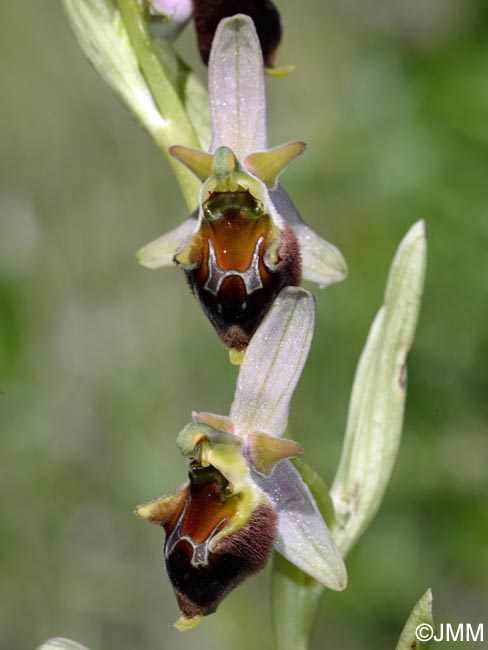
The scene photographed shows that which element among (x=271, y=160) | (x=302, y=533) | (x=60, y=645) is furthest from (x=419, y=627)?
(x=271, y=160)

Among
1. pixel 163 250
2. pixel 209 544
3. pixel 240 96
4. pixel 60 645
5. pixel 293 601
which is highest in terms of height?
pixel 240 96

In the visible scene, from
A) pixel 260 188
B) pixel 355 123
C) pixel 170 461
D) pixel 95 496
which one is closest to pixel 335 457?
pixel 170 461

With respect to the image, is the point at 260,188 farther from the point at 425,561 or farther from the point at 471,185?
the point at 425,561

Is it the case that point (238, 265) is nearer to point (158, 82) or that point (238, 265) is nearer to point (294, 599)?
point (158, 82)

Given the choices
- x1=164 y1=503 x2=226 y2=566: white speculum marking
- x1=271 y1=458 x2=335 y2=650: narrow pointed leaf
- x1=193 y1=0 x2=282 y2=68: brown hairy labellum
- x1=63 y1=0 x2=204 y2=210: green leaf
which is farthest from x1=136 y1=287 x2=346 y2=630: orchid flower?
x1=193 y1=0 x2=282 y2=68: brown hairy labellum

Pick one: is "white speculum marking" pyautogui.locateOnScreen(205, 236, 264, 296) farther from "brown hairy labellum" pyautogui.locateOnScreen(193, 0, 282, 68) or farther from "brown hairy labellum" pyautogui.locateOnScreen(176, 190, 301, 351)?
"brown hairy labellum" pyautogui.locateOnScreen(193, 0, 282, 68)

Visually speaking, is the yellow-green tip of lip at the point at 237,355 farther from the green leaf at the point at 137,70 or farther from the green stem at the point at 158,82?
the green stem at the point at 158,82
